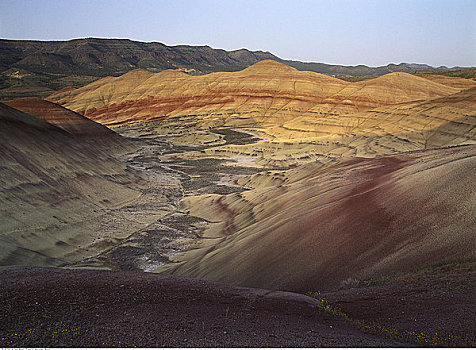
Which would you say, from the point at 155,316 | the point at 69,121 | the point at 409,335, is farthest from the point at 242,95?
the point at 409,335

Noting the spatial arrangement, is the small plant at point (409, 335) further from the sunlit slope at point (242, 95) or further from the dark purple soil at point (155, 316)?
the sunlit slope at point (242, 95)

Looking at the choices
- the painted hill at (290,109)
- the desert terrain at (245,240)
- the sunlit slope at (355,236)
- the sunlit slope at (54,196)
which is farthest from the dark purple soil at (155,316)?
the painted hill at (290,109)

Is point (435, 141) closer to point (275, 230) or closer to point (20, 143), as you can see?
point (275, 230)

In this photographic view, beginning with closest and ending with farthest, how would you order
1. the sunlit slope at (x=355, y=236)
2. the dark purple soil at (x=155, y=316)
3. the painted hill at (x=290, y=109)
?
the dark purple soil at (x=155, y=316) → the sunlit slope at (x=355, y=236) → the painted hill at (x=290, y=109)

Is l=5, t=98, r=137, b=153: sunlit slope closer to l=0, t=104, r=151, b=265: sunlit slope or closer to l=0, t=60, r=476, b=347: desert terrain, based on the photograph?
l=0, t=60, r=476, b=347: desert terrain

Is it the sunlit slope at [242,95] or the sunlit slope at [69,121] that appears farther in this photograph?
the sunlit slope at [242,95]

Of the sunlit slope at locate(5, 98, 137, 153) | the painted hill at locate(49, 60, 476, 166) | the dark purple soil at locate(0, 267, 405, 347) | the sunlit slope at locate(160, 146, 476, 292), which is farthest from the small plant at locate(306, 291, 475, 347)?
the sunlit slope at locate(5, 98, 137, 153)
